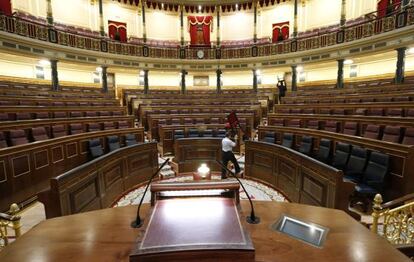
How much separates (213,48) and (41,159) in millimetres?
11559

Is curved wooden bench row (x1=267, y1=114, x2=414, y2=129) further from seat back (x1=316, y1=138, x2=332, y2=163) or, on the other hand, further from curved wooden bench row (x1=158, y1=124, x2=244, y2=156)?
curved wooden bench row (x1=158, y1=124, x2=244, y2=156)

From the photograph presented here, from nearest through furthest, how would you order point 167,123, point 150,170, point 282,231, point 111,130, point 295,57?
1. point 282,231
2. point 150,170
3. point 111,130
4. point 167,123
5. point 295,57

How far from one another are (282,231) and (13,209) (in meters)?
2.00

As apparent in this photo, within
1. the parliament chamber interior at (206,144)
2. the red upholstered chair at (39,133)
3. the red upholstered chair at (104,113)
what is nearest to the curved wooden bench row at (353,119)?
the parliament chamber interior at (206,144)

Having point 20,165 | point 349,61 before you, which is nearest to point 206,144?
point 20,165

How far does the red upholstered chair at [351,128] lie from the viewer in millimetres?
5032

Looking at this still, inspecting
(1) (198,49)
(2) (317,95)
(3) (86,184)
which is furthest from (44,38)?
(2) (317,95)

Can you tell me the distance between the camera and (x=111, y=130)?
6.00 metres

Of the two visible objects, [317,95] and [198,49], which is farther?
[198,49]

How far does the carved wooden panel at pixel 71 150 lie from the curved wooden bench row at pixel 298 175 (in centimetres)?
378

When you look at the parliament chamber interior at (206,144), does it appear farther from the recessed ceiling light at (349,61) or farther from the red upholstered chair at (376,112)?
the recessed ceiling light at (349,61)

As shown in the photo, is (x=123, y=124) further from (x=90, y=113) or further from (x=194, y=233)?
(x=194, y=233)

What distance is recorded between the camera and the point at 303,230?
1227 mm

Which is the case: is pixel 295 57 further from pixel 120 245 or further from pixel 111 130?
pixel 120 245
